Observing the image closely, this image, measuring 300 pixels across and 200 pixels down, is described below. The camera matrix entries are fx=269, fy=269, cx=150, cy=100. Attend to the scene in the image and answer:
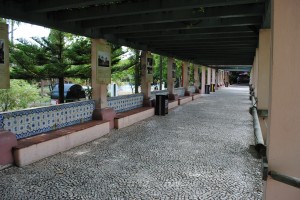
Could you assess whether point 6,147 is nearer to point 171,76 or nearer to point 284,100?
point 284,100

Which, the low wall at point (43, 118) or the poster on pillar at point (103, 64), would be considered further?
the poster on pillar at point (103, 64)

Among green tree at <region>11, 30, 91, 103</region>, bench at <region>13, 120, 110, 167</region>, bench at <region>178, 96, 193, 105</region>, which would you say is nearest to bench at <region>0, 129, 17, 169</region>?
bench at <region>13, 120, 110, 167</region>

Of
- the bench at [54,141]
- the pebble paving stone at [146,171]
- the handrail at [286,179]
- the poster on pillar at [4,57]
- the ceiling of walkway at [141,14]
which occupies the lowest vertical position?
the pebble paving stone at [146,171]

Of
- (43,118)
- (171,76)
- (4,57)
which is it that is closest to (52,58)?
(171,76)

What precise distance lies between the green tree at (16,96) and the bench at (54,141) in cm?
473

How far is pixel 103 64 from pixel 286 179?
653cm

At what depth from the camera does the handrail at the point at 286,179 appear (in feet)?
6.64

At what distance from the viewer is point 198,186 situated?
158 inches

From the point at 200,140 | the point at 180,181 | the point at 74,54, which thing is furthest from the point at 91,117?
Result: the point at 74,54

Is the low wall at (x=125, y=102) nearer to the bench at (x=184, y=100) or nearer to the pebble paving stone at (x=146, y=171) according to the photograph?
the pebble paving stone at (x=146, y=171)

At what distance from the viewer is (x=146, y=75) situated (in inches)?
445

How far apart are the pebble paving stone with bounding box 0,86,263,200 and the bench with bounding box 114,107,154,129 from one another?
32.0 inches

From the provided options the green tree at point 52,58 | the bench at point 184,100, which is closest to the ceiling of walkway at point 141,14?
the green tree at point 52,58

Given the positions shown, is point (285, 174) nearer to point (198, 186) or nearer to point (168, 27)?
point (198, 186)
